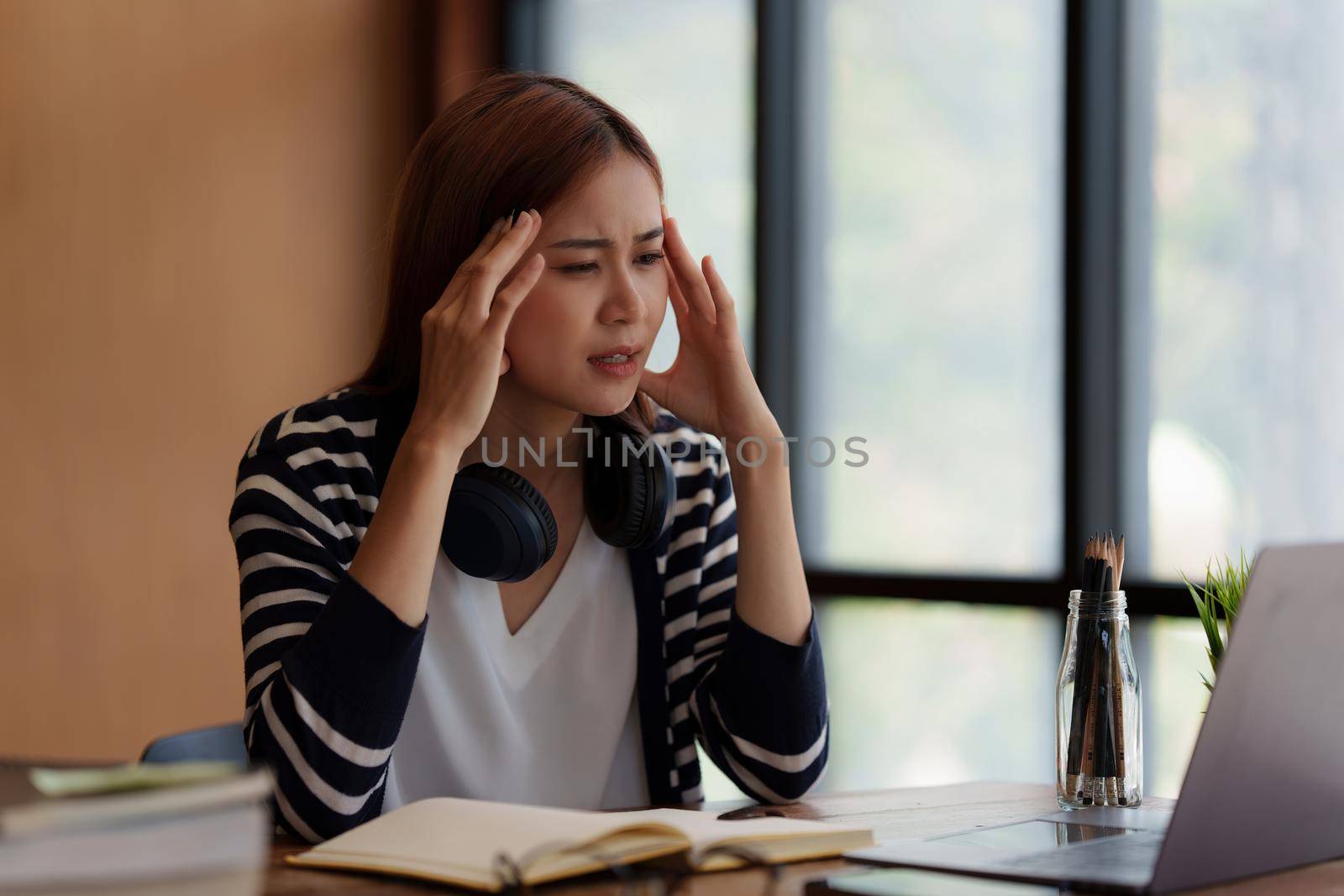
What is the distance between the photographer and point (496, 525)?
1390 mm

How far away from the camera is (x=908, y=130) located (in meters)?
3.21

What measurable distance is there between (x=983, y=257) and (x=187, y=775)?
265 centimetres

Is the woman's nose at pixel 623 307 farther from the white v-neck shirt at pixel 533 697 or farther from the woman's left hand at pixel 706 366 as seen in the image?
the white v-neck shirt at pixel 533 697

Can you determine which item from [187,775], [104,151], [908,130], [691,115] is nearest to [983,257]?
[908,130]

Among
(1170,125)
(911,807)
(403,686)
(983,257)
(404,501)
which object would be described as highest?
(1170,125)

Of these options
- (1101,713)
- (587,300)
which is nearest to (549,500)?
(587,300)

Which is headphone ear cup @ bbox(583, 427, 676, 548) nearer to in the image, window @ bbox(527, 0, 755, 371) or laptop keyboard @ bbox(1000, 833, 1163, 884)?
laptop keyboard @ bbox(1000, 833, 1163, 884)

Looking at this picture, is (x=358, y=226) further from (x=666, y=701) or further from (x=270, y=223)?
(x=666, y=701)

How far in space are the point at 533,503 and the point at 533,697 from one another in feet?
0.86

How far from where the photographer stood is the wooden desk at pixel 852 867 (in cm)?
89

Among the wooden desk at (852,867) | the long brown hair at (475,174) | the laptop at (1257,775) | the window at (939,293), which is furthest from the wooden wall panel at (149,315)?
the laptop at (1257,775)

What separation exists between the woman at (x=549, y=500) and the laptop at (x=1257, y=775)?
0.50m

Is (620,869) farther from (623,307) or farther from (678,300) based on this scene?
(678,300)

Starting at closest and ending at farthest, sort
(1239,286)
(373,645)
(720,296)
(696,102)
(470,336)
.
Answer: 1. (373,645)
2. (470,336)
3. (720,296)
4. (1239,286)
5. (696,102)
